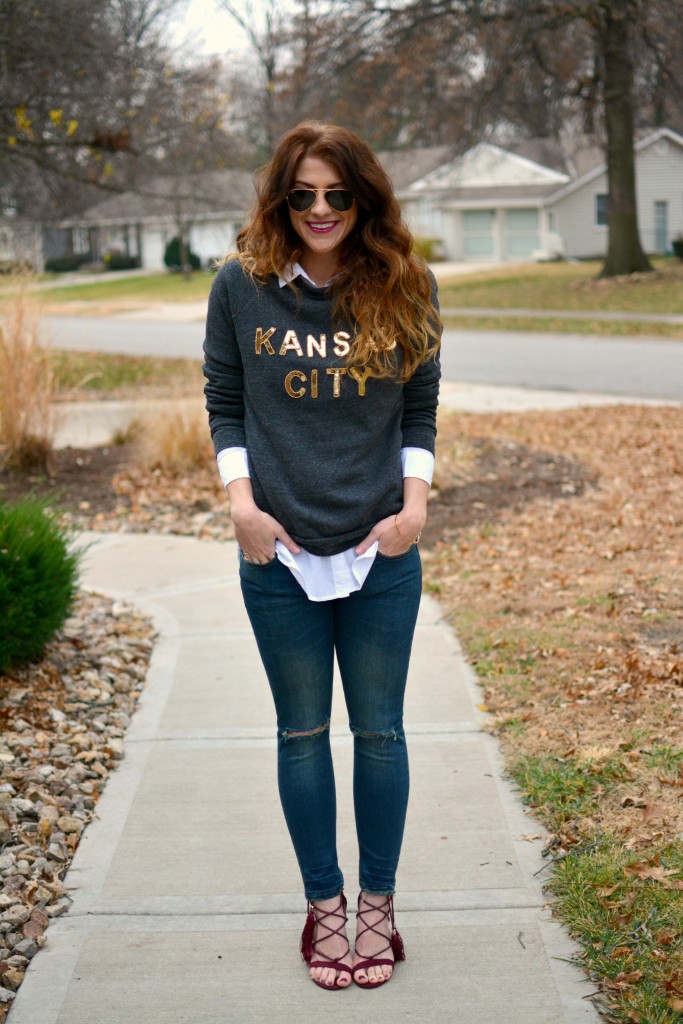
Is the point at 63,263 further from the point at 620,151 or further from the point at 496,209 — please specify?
the point at 620,151

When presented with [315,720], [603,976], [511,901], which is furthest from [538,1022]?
[315,720]

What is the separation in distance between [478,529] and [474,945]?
4328 millimetres

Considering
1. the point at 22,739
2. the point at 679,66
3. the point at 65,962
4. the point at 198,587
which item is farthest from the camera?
the point at 679,66

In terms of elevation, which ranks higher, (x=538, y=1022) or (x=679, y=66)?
(x=679, y=66)

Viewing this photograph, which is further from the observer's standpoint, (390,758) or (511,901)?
(511,901)

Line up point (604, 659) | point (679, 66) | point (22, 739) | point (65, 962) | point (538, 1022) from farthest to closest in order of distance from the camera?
point (679, 66) < point (604, 659) < point (22, 739) < point (65, 962) < point (538, 1022)

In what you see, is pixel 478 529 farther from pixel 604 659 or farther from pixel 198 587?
pixel 604 659

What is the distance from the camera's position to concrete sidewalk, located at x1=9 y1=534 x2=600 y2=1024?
9.07 feet

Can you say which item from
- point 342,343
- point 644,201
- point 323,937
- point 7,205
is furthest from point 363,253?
point 644,201

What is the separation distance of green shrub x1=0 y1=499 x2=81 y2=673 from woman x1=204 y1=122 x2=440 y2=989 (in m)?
2.08

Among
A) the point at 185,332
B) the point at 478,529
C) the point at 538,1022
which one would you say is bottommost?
the point at 538,1022

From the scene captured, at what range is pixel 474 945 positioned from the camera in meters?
2.99

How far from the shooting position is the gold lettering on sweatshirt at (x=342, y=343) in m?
2.57

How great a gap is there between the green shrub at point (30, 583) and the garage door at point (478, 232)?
1856 inches
